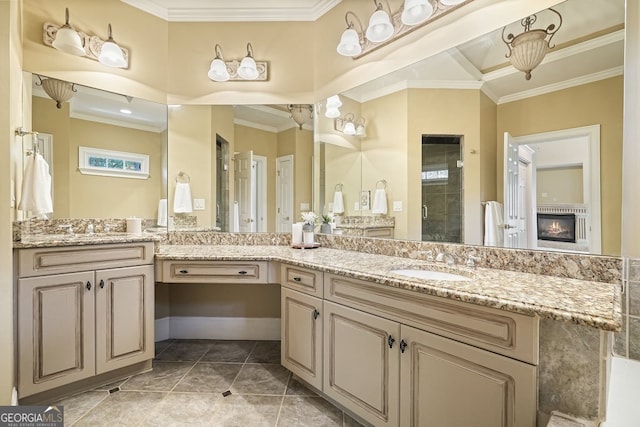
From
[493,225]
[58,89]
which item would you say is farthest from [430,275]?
[58,89]

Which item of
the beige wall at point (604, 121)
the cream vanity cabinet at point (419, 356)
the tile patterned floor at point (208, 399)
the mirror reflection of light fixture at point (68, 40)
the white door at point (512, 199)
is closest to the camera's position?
the cream vanity cabinet at point (419, 356)

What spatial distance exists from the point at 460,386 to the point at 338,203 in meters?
1.57

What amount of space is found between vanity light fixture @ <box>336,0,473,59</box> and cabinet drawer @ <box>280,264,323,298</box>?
1.59 metres

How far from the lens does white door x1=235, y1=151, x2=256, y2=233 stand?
8.52 ft

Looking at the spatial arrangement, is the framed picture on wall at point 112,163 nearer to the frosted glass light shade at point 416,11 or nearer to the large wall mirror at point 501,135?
the large wall mirror at point 501,135

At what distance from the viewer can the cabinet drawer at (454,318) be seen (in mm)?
942

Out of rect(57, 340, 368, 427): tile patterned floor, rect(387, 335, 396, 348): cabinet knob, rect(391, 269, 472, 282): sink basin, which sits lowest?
rect(57, 340, 368, 427): tile patterned floor

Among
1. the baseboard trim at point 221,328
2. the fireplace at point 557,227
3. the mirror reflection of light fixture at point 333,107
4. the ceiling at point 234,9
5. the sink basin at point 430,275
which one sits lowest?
the baseboard trim at point 221,328

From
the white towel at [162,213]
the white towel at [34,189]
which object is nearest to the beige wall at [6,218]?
the white towel at [34,189]

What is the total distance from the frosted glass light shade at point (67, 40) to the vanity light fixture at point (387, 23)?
186cm

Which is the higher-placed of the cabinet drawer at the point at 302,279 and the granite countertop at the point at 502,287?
the granite countertop at the point at 502,287

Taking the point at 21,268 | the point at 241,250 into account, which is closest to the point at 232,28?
the point at 241,250

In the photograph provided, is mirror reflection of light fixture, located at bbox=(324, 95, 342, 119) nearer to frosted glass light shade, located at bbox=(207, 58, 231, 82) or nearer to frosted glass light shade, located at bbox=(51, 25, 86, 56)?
frosted glass light shade, located at bbox=(207, 58, 231, 82)

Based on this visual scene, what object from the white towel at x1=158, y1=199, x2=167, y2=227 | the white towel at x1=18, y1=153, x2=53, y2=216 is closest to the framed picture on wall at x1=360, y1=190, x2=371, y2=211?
the white towel at x1=158, y1=199, x2=167, y2=227
